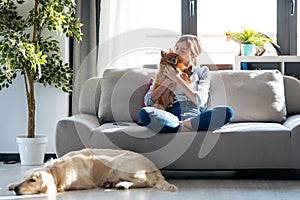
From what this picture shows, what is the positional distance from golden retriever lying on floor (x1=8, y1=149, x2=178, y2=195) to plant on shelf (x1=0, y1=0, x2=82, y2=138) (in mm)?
1112

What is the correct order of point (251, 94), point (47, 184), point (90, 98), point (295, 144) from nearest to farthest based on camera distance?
point (47, 184), point (295, 144), point (251, 94), point (90, 98)

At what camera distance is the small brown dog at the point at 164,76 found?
3703 mm

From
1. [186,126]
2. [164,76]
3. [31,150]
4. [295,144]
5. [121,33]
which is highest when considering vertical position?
[121,33]

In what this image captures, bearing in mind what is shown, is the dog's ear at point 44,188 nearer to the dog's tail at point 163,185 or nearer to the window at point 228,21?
the dog's tail at point 163,185

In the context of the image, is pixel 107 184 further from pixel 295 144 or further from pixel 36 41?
pixel 36 41

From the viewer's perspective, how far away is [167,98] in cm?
376

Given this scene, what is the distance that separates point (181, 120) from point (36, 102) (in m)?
1.50

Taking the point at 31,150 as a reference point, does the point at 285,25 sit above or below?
above

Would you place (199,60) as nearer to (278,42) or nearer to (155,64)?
(155,64)

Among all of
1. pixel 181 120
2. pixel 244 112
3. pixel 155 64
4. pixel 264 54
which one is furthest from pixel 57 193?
pixel 264 54

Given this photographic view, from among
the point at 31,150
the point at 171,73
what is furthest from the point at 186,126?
the point at 31,150

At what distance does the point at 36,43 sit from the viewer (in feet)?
14.2

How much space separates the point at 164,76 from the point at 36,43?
3.94ft

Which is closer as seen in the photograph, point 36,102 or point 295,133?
point 295,133
